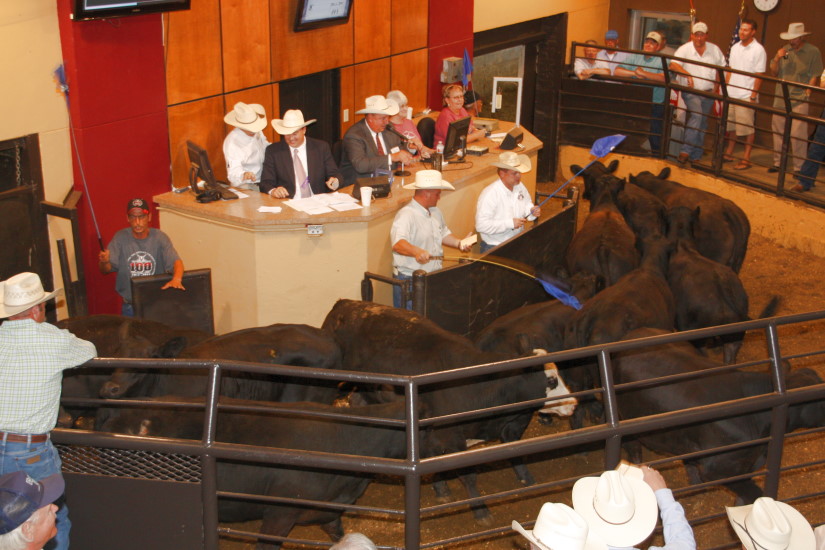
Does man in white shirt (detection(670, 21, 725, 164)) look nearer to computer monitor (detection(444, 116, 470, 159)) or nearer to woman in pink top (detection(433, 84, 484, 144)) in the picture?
woman in pink top (detection(433, 84, 484, 144))

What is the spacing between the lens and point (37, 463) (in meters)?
4.30

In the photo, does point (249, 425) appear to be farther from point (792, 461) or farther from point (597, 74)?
point (597, 74)

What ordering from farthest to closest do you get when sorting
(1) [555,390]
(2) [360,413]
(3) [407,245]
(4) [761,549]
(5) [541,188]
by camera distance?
(5) [541,188]
(3) [407,245]
(1) [555,390]
(2) [360,413]
(4) [761,549]

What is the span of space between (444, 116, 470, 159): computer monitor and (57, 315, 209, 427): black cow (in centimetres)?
399

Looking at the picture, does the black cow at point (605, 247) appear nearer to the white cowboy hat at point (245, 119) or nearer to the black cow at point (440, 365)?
the black cow at point (440, 365)

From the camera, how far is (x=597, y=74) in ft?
47.0

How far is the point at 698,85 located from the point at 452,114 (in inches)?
165

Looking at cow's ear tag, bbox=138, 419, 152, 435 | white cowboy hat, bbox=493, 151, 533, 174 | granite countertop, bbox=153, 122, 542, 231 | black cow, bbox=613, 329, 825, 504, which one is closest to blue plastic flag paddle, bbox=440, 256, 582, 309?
granite countertop, bbox=153, 122, 542, 231

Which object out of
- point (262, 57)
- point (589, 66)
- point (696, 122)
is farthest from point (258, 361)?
point (589, 66)

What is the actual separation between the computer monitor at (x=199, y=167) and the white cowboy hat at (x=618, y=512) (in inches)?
225

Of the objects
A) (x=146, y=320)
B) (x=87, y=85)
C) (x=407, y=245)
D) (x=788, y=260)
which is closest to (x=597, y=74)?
(x=788, y=260)

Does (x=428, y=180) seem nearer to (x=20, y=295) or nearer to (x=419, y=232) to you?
(x=419, y=232)

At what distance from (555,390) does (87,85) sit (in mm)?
4752

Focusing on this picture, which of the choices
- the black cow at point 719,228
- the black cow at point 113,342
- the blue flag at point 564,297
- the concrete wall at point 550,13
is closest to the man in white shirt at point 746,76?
the black cow at point 719,228
